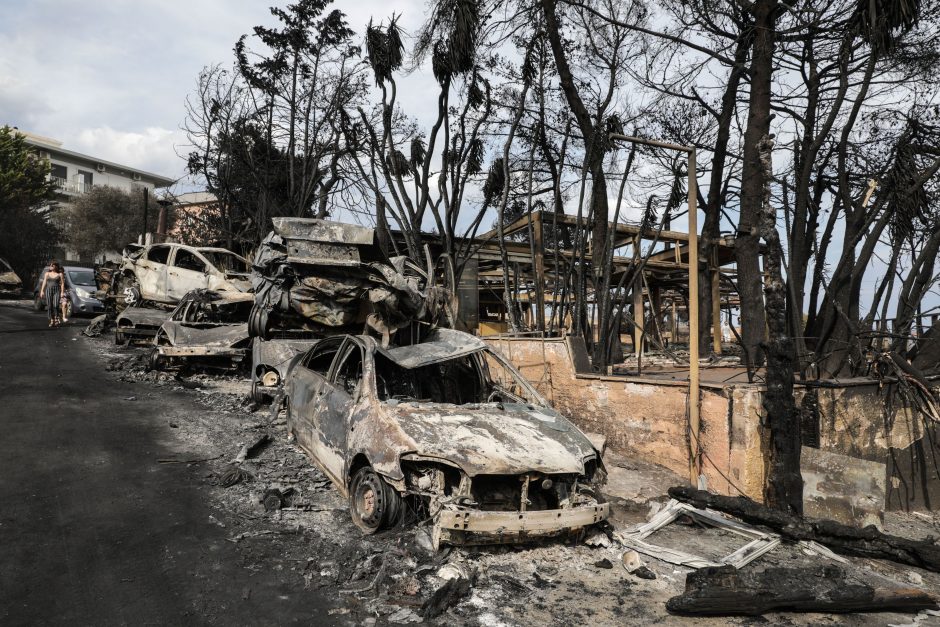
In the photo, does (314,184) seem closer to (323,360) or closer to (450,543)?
(323,360)

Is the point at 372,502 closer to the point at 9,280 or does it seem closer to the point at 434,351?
the point at 434,351

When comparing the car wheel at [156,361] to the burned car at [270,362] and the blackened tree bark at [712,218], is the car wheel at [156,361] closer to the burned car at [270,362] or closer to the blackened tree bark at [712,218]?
the burned car at [270,362]

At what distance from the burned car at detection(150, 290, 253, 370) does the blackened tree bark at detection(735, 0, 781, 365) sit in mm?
8627

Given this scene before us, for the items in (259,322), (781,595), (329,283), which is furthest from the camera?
(259,322)

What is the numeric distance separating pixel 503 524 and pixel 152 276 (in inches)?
480

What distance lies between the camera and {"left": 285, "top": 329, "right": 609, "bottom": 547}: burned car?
13.9 ft

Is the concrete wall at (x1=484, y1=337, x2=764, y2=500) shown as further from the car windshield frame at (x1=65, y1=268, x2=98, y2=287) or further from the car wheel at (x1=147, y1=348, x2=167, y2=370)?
the car windshield frame at (x1=65, y1=268, x2=98, y2=287)

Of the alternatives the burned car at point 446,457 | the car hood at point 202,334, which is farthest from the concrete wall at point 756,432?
the car hood at point 202,334

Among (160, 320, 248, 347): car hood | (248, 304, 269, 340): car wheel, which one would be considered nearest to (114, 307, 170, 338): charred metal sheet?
(160, 320, 248, 347): car hood

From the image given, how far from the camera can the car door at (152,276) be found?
13297 mm

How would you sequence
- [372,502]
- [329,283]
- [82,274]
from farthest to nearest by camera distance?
1. [82,274]
2. [329,283]
3. [372,502]

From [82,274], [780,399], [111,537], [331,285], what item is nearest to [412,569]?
[111,537]

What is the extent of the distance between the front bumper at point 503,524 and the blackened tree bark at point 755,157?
648cm

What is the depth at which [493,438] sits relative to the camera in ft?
15.4
